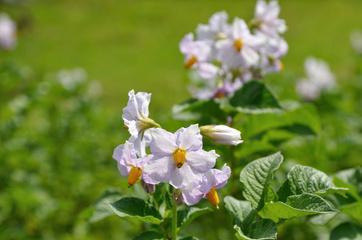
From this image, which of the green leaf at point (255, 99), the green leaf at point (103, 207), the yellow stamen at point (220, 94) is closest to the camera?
the green leaf at point (103, 207)

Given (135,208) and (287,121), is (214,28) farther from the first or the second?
(135,208)

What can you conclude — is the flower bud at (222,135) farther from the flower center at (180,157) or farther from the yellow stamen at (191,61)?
the yellow stamen at (191,61)

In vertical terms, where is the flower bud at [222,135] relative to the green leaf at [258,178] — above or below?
above

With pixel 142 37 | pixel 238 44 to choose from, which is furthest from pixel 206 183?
pixel 142 37

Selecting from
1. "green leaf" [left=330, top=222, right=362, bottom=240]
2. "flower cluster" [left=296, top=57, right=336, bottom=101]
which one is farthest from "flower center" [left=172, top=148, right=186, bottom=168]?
"flower cluster" [left=296, top=57, right=336, bottom=101]

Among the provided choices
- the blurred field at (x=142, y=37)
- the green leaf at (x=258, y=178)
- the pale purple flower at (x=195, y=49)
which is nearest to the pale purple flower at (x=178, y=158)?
the green leaf at (x=258, y=178)

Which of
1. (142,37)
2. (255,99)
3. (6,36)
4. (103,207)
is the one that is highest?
(142,37)

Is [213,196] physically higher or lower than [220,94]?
lower

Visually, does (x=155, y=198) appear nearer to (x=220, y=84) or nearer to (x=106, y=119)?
(x=220, y=84)

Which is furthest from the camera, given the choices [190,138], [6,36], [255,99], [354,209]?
[6,36]
